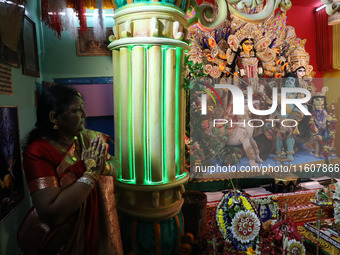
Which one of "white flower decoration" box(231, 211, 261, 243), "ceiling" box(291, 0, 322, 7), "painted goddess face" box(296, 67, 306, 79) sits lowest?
"white flower decoration" box(231, 211, 261, 243)

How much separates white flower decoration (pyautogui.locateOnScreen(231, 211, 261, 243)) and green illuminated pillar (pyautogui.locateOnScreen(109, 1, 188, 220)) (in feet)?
1.71

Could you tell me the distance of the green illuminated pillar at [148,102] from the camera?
4.99 ft

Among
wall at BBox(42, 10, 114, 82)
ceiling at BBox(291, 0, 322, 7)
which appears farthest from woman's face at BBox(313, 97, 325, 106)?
wall at BBox(42, 10, 114, 82)

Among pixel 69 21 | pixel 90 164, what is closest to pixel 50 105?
pixel 90 164

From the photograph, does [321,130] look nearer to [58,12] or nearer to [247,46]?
[247,46]

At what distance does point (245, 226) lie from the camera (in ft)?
5.87

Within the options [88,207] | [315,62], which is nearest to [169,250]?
[88,207]

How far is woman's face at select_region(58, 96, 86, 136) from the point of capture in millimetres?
1189

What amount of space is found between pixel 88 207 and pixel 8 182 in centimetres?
58

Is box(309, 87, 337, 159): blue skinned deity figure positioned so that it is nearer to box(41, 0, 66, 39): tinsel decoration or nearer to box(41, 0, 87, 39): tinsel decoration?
box(41, 0, 87, 39): tinsel decoration

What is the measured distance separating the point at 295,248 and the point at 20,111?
2256mm

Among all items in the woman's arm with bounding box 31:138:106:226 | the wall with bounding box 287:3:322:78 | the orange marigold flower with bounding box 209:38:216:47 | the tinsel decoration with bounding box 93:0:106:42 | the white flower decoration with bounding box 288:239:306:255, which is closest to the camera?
the woman's arm with bounding box 31:138:106:226

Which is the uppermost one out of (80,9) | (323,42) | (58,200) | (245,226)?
(323,42)

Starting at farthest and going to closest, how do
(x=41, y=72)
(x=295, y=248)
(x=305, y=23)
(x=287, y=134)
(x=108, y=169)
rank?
(x=305, y=23)
(x=287, y=134)
(x=41, y=72)
(x=295, y=248)
(x=108, y=169)
